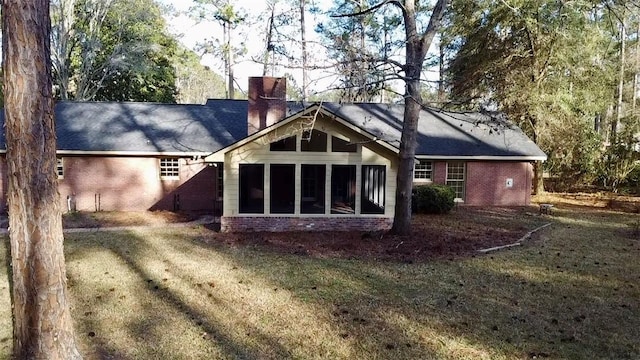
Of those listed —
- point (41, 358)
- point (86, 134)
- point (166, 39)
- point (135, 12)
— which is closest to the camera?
point (41, 358)

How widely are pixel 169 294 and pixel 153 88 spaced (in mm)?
27423

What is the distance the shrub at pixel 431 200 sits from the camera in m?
16.4

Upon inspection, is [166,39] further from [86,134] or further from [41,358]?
[41,358]

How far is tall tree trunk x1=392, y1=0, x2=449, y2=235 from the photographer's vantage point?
11336 millimetres

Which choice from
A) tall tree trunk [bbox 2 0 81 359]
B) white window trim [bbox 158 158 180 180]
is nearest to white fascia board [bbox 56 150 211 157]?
white window trim [bbox 158 158 180 180]

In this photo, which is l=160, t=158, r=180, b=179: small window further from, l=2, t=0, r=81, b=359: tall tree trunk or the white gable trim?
l=2, t=0, r=81, b=359: tall tree trunk

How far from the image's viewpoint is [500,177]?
19.6 meters

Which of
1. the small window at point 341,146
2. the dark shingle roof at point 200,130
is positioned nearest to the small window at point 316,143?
the small window at point 341,146

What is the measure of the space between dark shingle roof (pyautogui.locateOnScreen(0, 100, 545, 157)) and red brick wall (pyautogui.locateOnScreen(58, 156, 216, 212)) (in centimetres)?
66

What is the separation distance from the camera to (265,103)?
1591 cm

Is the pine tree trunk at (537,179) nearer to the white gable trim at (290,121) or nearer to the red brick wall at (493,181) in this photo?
the red brick wall at (493,181)

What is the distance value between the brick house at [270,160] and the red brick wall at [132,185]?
4cm

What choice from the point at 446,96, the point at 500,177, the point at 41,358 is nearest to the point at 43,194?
the point at 41,358

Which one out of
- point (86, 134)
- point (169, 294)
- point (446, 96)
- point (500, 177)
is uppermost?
point (446, 96)
